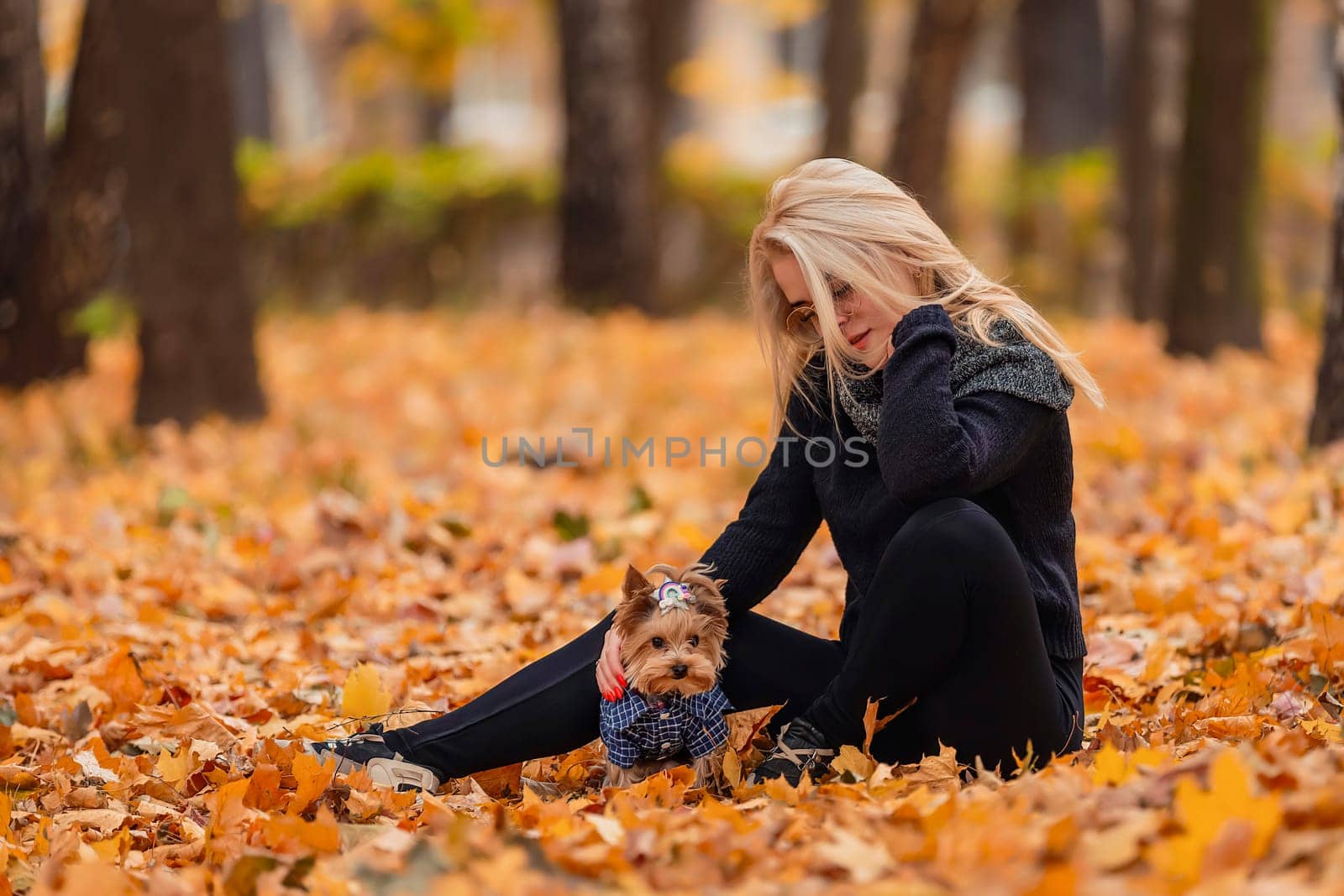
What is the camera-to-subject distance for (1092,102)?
15.7 meters

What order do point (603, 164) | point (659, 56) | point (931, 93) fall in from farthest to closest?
1. point (659, 56)
2. point (603, 164)
3. point (931, 93)

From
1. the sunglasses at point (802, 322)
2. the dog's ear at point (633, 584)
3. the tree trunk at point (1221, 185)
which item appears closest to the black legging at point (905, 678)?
the dog's ear at point (633, 584)

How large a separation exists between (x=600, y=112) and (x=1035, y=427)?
28.2ft

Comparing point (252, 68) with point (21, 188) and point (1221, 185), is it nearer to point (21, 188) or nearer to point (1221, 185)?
point (21, 188)

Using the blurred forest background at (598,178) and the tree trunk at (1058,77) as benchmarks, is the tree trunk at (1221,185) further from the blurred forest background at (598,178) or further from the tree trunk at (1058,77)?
the tree trunk at (1058,77)

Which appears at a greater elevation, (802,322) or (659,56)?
(659,56)

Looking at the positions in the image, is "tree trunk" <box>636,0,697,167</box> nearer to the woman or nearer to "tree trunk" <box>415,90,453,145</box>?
"tree trunk" <box>415,90,453,145</box>

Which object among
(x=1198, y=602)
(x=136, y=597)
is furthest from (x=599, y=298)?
(x=1198, y=602)

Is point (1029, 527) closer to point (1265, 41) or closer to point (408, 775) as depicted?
point (408, 775)

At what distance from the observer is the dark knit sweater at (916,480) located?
275 cm

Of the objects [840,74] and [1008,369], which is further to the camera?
[840,74]

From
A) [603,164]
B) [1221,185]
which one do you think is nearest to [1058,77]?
[603,164]

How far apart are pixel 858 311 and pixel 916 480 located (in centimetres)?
46

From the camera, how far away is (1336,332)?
18.4 feet
